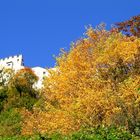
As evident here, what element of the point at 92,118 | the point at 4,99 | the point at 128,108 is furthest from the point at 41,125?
the point at 4,99

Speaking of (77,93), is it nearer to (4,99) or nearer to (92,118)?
(92,118)

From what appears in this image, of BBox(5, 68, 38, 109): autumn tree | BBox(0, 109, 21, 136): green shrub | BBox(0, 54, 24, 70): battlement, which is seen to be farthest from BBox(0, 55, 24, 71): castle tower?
BBox(0, 109, 21, 136): green shrub

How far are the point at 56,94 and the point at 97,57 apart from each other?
3094 millimetres

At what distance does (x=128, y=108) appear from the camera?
2583 cm

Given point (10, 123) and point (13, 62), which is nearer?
point (10, 123)

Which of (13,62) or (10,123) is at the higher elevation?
(13,62)

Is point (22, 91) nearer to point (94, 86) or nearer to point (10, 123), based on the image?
point (10, 123)

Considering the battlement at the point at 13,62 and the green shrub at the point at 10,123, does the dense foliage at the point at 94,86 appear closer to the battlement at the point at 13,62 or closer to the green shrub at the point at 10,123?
the green shrub at the point at 10,123

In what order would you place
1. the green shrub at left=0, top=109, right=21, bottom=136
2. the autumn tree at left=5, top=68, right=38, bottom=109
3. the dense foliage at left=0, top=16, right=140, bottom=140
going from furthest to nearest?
the autumn tree at left=5, top=68, right=38, bottom=109, the green shrub at left=0, top=109, right=21, bottom=136, the dense foliage at left=0, top=16, right=140, bottom=140

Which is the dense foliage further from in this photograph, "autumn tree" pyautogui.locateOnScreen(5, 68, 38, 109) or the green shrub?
"autumn tree" pyautogui.locateOnScreen(5, 68, 38, 109)

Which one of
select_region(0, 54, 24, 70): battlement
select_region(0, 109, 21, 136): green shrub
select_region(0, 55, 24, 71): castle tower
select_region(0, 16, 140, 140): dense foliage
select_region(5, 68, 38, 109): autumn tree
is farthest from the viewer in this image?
select_region(0, 54, 24, 70): battlement

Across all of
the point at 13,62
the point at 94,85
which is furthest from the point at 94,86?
the point at 13,62

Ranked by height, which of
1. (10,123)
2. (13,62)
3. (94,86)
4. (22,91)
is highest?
(13,62)

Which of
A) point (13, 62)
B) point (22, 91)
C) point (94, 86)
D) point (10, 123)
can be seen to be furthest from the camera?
point (13, 62)
